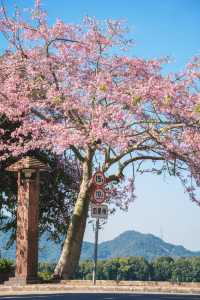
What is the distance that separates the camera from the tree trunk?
1152 inches

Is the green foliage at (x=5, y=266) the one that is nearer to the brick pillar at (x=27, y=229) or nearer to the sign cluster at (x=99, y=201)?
the brick pillar at (x=27, y=229)

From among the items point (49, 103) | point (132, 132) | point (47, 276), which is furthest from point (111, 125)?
point (47, 276)

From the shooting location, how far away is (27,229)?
2581cm

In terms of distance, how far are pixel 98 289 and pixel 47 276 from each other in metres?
9.32

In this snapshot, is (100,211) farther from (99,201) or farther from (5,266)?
(5,266)

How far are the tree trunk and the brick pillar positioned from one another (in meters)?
3.22

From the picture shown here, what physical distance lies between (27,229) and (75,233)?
3793mm

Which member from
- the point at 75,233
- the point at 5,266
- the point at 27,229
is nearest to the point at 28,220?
the point at 27,229

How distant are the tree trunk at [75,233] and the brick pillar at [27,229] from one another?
3.22 m

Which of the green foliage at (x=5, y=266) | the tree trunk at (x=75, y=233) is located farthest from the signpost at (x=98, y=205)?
the green foliage at (x=5, y=266)

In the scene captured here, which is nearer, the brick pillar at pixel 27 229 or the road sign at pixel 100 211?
the road sign at pixel 100 211

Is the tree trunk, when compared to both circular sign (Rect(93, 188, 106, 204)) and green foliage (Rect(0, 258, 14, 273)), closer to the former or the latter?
green foliage (Rect(0, 258, 14, 273))

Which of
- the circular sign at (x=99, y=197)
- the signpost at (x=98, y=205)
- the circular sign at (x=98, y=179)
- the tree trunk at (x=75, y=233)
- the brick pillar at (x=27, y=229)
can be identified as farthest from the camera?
the tree trunk at (x=75, y=233)

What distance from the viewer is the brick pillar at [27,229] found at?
25750 mm
